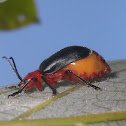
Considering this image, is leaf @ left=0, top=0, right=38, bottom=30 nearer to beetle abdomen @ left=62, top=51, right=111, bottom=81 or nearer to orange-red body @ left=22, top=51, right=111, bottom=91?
orange-red body @ left=22, top=51, right=111, bottom=91

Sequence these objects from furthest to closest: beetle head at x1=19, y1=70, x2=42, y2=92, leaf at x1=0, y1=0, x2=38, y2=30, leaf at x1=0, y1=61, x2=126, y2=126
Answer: leaf at x1=0, y1=0, x2=38, y2=30, beetle head at x1=19, y1=70, x2=42, y2=92, leaf at x1=0, y1=61, x2=126, y2=126

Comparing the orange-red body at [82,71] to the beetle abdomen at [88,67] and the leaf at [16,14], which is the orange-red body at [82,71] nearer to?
the beetle abdomen at [88,67]

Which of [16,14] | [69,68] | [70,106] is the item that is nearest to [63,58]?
[69,68]

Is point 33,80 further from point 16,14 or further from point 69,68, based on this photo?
point 16,14

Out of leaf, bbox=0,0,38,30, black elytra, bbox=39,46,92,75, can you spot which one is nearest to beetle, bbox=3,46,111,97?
black elytra, bbox=39,46,92,75

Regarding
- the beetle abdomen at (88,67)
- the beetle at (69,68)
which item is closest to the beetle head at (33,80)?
the beetle at (69,68)

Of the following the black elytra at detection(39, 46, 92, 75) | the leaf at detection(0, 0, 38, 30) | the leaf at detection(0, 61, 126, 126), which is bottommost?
the leaf at detection(0, 61, 126, 126)

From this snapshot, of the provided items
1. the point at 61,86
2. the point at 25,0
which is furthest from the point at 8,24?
the point at 61,86
